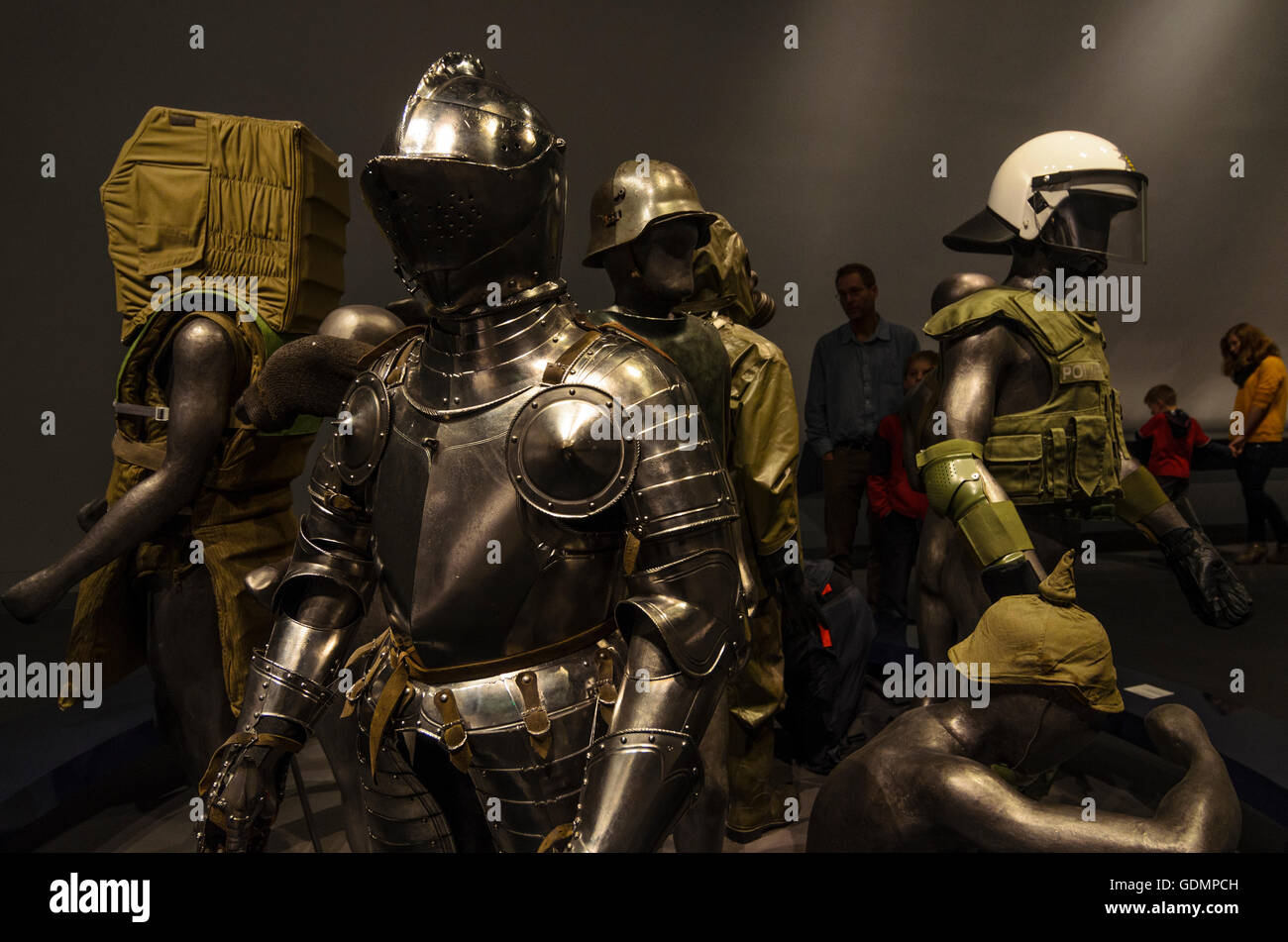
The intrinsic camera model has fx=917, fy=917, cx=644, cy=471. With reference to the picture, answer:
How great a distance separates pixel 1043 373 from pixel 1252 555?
4.31 m

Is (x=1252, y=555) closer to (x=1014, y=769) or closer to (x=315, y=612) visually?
(x=1014, y=769)

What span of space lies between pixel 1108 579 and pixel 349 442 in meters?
5.17

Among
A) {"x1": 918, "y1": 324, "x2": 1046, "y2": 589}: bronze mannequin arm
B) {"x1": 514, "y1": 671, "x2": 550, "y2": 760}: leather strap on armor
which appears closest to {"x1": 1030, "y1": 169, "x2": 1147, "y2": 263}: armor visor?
{"x1": 918, "y1": 324, "x2": 1046, "y2": 589}: bronze mannequin arm

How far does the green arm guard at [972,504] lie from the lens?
224 centimetres

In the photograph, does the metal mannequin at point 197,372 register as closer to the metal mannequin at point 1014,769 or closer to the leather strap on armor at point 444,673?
the leather strap on armor at point 444,673

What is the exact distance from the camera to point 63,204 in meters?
4.18

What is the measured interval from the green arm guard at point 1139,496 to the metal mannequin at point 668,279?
1295 millimetres

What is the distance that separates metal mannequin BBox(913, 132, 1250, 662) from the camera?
2498mm

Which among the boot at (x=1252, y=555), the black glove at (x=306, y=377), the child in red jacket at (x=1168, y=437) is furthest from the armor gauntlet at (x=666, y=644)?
the boot at (x=1252, y=555)

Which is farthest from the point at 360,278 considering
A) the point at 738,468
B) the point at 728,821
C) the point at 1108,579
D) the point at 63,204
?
the point at 1108,579

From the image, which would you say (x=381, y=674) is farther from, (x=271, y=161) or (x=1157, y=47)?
(x=1157, y=47)

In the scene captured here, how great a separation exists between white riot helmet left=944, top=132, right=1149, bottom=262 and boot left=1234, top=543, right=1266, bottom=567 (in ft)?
13.2

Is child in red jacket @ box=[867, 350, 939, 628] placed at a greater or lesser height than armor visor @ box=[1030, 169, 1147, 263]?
lesser

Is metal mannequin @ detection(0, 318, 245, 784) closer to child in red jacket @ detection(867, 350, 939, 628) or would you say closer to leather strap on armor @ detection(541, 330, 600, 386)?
leather strap on armor @ detection(541, 330, 600, 386)
